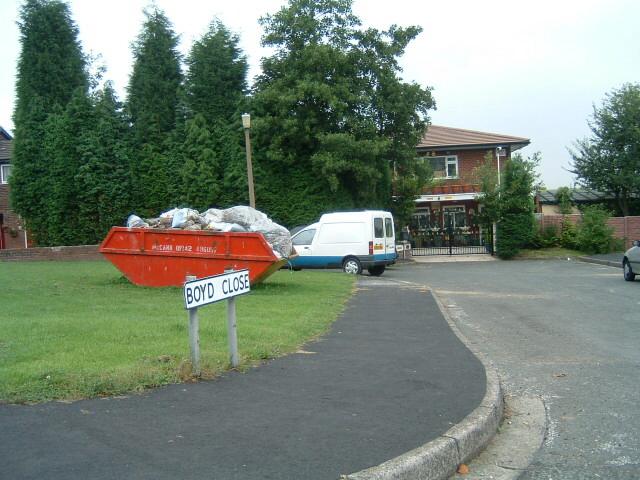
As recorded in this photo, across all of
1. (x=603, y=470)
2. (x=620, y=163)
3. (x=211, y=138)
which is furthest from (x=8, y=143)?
(x=603, y=470)

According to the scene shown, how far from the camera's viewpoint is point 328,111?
1132 inches

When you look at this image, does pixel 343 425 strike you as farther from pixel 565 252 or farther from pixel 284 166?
pixel 565 252

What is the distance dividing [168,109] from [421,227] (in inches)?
696

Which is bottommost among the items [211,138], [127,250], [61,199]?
[127,250]

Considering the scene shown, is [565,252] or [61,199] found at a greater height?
[61,199]

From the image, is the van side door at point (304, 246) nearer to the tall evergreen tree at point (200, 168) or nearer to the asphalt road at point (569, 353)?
the asphalt road at point (569, 353)

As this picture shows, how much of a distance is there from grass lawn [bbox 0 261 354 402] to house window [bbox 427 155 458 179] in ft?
92.3

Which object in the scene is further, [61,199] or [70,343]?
[61,199]

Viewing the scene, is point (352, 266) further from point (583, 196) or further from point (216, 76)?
point (583, 196)

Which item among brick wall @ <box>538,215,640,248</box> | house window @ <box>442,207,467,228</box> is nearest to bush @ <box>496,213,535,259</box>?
brick wall @ <box>538,215,640,248</box>

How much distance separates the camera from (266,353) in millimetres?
7766

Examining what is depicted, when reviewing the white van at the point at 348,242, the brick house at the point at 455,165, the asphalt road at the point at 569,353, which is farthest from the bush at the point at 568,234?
the white van at the point at 348,242

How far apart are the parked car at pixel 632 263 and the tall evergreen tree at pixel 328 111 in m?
11.0

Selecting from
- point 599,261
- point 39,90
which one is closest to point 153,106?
point 39,90
